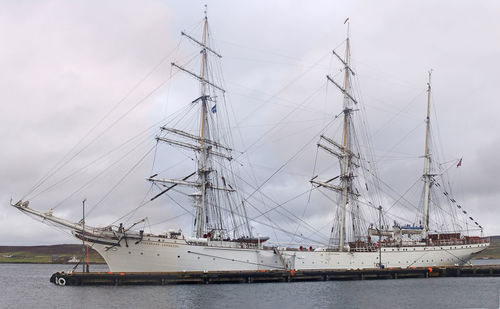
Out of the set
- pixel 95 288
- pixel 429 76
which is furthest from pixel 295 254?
pixel 429 76

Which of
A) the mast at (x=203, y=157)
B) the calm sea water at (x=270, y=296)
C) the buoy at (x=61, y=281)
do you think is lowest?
the calm sea water at (x=270, y=296)

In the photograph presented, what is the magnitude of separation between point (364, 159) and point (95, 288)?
46534 millimetres

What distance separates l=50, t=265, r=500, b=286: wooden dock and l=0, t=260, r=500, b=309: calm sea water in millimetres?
1411

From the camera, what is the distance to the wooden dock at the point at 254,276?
2231 inches

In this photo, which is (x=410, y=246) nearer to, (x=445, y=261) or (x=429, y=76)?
(x=445, y=261)

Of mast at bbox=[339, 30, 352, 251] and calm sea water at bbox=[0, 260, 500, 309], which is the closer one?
calm sea water at bbox=[0, 260, 500, 309]

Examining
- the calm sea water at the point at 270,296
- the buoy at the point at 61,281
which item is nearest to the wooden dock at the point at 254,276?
the buoy at the point at 61,281

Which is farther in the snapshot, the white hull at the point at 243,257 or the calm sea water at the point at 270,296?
the white hull at the point at 243,257

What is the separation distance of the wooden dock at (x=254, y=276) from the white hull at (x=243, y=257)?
2.22 meters

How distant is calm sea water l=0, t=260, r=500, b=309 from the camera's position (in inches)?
1716

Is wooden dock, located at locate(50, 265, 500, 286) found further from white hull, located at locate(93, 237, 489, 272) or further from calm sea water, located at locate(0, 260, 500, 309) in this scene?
white hull, located at locate(93, 237, 489, 272)

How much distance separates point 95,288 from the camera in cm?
5444

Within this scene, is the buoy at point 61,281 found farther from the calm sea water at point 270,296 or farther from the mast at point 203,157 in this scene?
the mast at point 203,157

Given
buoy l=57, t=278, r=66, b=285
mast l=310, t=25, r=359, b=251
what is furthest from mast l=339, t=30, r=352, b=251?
buoy l=57, t=278, r=66, b=285
